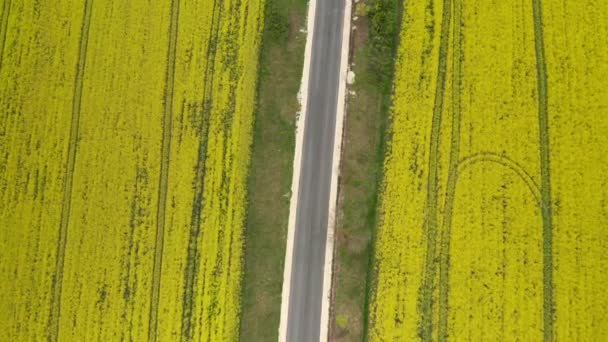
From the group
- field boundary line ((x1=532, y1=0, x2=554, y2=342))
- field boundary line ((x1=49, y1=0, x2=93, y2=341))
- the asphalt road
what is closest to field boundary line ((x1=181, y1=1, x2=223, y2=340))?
A: the asphalt road

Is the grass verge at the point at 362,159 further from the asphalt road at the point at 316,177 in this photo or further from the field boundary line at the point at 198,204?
the field boundary line at the point at 198,204

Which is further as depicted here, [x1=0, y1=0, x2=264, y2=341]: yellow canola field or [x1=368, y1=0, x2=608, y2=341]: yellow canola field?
[x1=0, y1=0, x2=264, y2=341]: yellow canola field

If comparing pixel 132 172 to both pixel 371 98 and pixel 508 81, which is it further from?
pixel 508 81

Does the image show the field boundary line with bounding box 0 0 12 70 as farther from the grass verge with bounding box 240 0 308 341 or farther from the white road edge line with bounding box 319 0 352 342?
the white road edge line with bounding box 319 0 352 342

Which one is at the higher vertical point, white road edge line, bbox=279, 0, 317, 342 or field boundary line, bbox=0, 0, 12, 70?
field boundary line, bbox=0, 0, 12, 70

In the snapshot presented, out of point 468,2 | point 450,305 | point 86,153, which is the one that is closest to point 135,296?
point 86,153

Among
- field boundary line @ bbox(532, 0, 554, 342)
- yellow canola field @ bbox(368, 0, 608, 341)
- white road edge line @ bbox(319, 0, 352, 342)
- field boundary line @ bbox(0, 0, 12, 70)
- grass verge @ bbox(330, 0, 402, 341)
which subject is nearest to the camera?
field boundary line @ bbox(532, 0, 554, 342)
